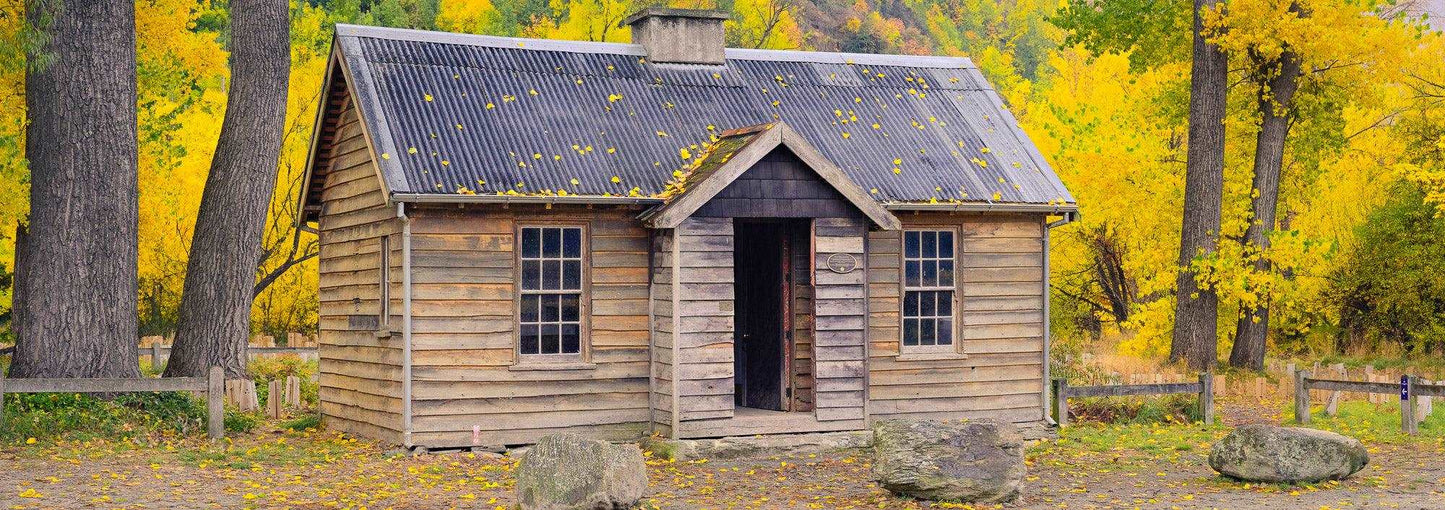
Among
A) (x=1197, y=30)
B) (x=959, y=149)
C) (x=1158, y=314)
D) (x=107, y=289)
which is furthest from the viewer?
(x=1158, y=314)

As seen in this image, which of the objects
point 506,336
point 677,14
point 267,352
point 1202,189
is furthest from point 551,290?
point 267,352

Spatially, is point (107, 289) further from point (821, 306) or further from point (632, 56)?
point (821, 306)

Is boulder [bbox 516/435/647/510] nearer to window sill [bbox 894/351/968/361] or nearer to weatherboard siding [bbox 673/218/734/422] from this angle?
weatherboard siding [bbox 673/218/734/422]

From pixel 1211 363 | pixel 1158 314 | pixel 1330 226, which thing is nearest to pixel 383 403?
pixel 1211 363

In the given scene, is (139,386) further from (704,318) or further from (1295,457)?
(1295,457)

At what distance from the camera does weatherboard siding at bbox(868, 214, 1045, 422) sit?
727 inches

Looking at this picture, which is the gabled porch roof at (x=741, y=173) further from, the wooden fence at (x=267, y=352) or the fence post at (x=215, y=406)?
the wooden fence at (x=267, y=352)

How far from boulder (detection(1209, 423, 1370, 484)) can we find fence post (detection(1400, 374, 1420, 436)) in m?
4.58

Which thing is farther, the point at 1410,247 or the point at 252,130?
the point at 1410,247

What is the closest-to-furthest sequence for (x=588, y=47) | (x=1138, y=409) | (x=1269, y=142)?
(x=588, y=47) < (x=1138, y=409) < (x=1269, y=142)

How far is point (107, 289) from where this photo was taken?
18.0m

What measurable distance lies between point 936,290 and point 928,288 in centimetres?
11

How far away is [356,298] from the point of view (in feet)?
59.9

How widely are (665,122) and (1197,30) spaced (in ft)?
37.2
